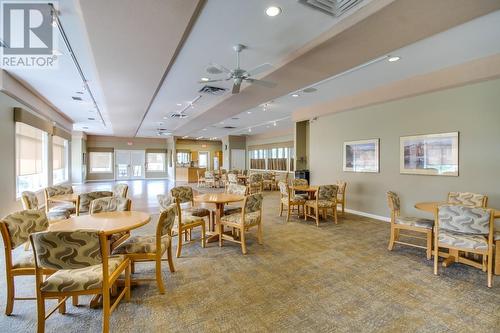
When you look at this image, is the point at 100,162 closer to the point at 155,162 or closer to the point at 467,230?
the point at 155,162

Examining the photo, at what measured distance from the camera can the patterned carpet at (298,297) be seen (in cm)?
211

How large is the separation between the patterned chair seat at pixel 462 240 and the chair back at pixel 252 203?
2489 millimetres

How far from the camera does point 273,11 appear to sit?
279 centimetres

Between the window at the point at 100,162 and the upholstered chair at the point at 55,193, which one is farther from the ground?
the window at the point at 100,162

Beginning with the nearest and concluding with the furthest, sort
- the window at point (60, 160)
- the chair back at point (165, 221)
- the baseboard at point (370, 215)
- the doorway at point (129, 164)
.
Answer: the chair back at point (165, 221) < the baseboard at point (370, 215) < the window at point (60, 160) < the doorway at point (129, 164)

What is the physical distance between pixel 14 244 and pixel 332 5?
4.06 m

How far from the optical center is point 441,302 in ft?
8.00

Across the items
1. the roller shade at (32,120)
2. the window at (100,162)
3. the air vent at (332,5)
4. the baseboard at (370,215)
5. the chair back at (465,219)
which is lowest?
the baseboard at (370,215)

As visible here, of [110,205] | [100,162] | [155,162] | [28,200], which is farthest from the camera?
[155,162]

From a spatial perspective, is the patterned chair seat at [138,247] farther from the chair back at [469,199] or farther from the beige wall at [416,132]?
the beige wall at [416,132]

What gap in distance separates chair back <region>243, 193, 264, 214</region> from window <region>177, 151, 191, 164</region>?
13703mm

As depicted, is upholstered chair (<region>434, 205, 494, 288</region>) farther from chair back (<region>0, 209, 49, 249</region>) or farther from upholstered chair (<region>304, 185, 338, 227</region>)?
chair back (<region>0, 209, 49, 249</region>)

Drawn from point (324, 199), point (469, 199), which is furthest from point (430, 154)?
point (324, 199)

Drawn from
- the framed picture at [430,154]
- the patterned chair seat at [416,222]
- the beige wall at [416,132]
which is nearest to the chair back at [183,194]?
the patterned chair seat at [416,222]
